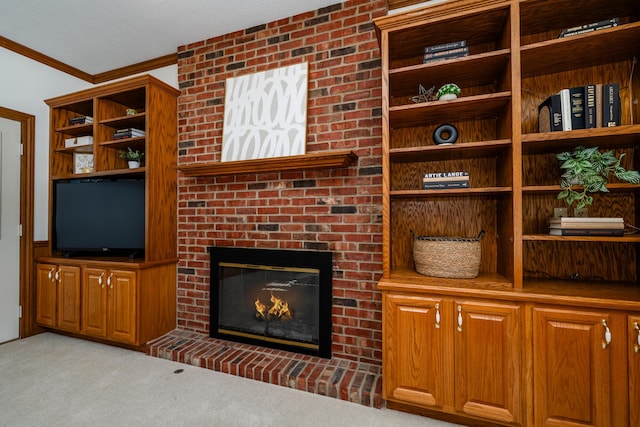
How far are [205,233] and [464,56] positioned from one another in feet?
7.89

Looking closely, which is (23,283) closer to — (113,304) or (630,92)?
(113,304)

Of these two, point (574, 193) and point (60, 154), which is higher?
point (60, 154)

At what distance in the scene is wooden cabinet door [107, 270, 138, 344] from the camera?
2.40m

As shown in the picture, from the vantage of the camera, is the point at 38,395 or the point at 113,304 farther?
the point at 113,304

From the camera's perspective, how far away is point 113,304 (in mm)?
2479

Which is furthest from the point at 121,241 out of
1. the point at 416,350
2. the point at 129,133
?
the point at 416,350

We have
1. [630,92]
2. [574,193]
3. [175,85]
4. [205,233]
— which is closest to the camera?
[574,193]

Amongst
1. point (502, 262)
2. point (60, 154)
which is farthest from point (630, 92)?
point (60, 154)

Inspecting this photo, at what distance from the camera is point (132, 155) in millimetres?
2715

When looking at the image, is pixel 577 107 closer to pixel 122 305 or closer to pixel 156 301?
pixel 156 301

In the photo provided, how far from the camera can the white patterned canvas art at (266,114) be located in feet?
7.57

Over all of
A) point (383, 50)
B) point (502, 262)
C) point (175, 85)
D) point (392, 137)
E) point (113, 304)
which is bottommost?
point (113, 304)

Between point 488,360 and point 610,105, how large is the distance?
4.79 ft

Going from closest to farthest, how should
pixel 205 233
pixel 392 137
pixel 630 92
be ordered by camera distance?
pixel 630 92 → pixel 392 137 → pixel 205 233
